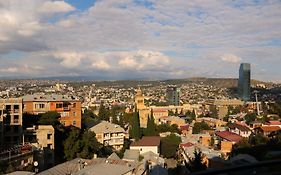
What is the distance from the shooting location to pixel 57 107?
36906 mm

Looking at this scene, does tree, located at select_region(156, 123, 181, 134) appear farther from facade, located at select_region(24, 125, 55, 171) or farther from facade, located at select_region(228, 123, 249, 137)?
facade, located at select_region(24, 125, 55, 171)

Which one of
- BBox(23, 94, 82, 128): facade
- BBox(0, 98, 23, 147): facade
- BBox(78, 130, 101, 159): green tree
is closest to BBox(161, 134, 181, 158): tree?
BBox(23, 94, 82, 128): facade

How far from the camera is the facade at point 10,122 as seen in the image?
87.0 ft

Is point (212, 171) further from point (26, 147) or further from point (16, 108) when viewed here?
point (16, 108)

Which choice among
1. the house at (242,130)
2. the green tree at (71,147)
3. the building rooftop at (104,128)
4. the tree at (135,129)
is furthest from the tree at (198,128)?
the green tree at (71,147)

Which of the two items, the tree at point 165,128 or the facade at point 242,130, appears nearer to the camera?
the facade at point 242,130

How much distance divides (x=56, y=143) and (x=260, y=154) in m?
15.1

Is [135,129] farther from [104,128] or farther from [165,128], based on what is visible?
[165,128]

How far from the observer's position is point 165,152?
124 feet

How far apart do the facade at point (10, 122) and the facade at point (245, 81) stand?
10898 centimetres

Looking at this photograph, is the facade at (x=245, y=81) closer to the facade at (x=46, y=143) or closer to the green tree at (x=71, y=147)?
the green tree at (x=71, y=147)

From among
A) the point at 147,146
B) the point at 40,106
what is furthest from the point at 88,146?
the point at 40,106

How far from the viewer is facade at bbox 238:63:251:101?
130500mm

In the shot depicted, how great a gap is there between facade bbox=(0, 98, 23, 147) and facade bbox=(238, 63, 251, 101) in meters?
109
